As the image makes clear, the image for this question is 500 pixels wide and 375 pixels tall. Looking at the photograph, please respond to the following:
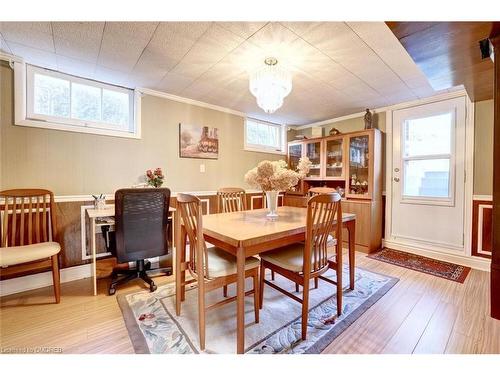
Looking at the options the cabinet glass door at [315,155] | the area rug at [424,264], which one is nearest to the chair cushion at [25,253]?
the area rug at [424,264]

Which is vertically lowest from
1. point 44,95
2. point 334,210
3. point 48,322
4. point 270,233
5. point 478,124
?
point 48,322

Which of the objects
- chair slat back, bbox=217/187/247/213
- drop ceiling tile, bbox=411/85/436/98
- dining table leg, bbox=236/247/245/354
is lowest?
dining table leg, bbox=236/247/245/354

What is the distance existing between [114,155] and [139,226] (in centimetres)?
109

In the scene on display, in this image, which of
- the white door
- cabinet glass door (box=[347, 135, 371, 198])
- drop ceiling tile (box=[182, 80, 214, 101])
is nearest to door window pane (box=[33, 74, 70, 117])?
drop ceiling tile (box=[182, 80, 214, 101])

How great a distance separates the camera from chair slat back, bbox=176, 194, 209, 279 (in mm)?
1266

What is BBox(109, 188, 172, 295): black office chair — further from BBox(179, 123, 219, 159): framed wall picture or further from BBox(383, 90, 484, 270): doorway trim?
BBox(383, 90, 484, 270): doorway trim

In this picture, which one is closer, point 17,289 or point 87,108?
point 17,289

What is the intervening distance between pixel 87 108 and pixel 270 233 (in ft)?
8.26

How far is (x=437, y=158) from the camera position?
2.89m

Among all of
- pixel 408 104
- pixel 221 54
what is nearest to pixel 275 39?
pixel 221 54

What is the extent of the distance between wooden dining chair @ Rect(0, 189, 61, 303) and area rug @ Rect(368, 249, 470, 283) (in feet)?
11.6

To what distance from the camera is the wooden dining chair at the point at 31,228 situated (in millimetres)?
1773
